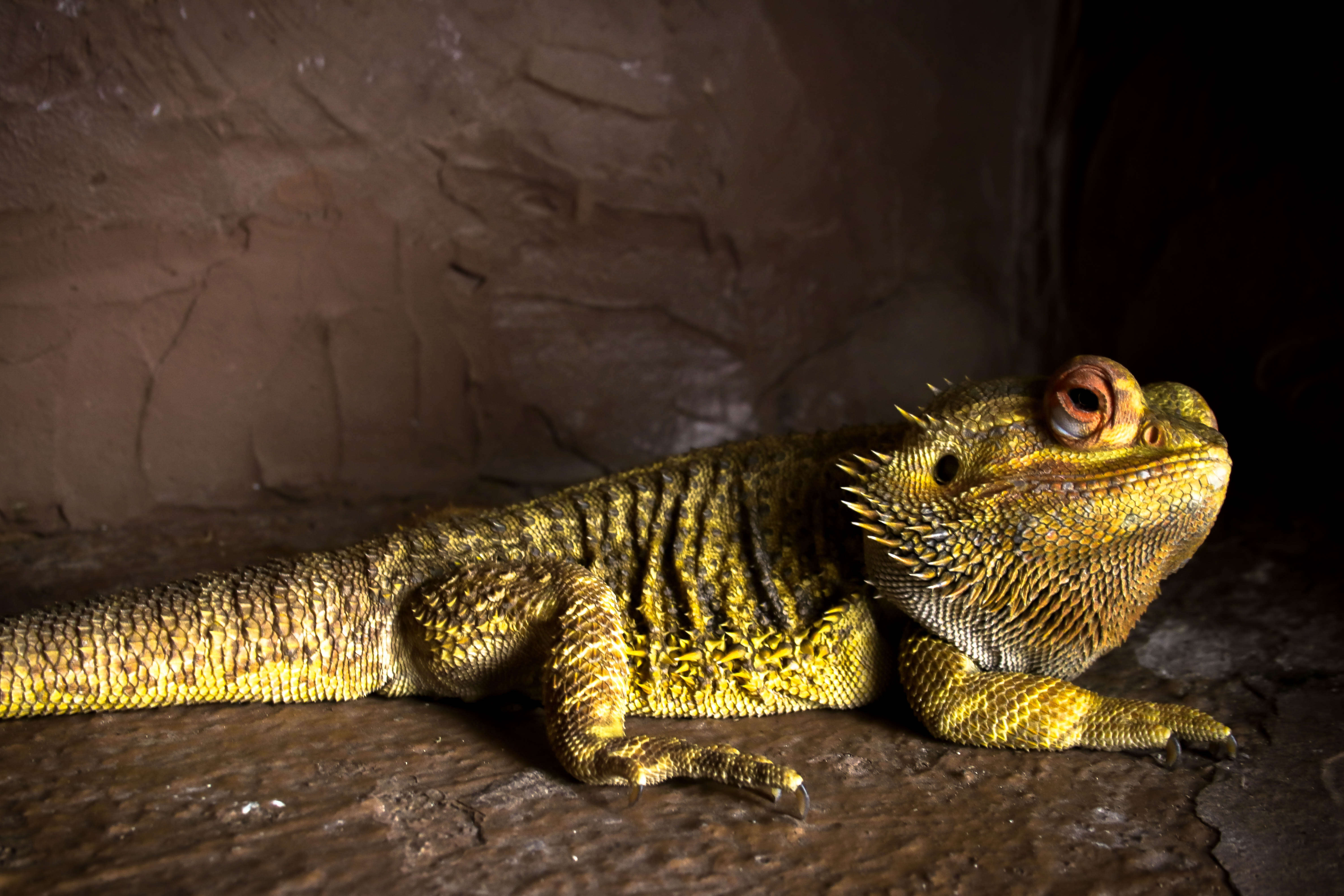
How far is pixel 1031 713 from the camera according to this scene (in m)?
3.09

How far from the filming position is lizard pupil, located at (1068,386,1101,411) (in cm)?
293

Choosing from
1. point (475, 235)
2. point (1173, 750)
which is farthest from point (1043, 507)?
point (475, 235)

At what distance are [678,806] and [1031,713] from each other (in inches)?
45.5

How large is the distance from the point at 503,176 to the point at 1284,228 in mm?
4177

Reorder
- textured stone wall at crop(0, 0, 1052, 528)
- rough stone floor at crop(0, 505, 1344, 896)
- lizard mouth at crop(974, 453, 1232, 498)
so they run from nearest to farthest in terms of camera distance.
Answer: rough stone floor at crop(0, 505, 1344, 896) < lizard mouth at crop(974, 453, 1232, 498) < textured stone wall at crop(0, 0, 1052, 528)

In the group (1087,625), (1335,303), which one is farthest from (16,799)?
(1335,303)

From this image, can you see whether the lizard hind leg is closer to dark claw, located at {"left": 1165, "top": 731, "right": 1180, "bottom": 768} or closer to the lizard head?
the lizard head

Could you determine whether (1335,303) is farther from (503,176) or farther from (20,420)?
(20,420)

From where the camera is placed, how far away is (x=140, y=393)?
15.8 ft

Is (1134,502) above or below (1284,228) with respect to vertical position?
below

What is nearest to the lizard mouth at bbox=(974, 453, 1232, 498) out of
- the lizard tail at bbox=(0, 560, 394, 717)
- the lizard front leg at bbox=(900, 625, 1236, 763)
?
the lizard front leg at bbox=(900, 625, 1236, 763)

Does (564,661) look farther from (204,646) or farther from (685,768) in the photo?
(204,646)

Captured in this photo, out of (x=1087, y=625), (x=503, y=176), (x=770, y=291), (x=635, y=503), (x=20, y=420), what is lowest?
(x=1087, y=625)

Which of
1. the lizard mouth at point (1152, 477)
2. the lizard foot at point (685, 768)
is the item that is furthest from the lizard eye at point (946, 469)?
the lizard foot at point (685, 768)
